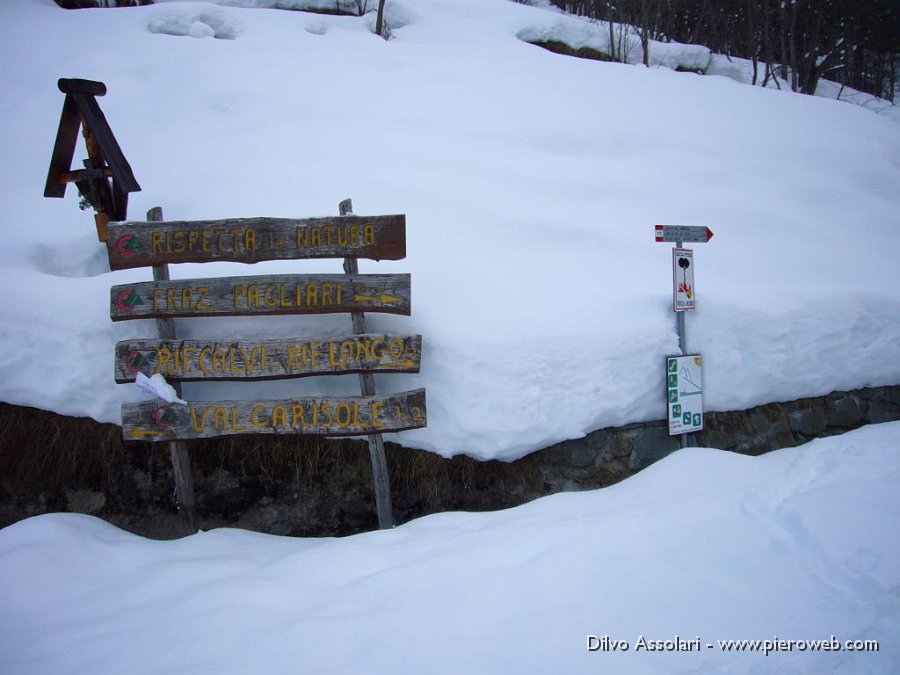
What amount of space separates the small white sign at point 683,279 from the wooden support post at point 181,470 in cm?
408

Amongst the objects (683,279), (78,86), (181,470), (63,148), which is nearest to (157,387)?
(181,470)

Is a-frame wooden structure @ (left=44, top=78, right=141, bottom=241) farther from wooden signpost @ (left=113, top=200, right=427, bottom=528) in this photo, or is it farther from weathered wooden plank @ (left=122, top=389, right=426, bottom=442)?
weathered wooden plank @ (left=122, top=389, right=426, bottom=442)

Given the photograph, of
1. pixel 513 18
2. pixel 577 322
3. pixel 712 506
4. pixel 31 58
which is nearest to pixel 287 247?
pixel 577 322

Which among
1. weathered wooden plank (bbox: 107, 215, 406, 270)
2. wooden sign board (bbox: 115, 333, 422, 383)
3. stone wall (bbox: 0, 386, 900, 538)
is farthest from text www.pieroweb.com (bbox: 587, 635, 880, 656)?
weathered wooden plank (bbox: 107, 215, 406, 270)

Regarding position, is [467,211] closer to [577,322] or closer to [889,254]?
[577,322]

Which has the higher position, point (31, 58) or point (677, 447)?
point (31, 58)

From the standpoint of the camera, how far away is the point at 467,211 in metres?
5.53

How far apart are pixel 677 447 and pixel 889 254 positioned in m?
4.25

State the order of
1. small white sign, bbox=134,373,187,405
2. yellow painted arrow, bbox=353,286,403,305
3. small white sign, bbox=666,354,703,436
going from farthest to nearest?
small white sign, bbox=666,354,703,436 → yellow painted arrow, bbox=353,286,403,305 → small white sign, bbox=134,373,187,405

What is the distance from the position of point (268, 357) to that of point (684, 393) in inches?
131

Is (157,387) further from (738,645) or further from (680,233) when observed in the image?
(680,233)

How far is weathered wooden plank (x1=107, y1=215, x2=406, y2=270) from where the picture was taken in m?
3.74

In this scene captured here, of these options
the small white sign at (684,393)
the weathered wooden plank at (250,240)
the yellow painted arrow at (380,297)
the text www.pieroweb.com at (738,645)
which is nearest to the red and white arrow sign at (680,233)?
A: the small white sign at (684,393)

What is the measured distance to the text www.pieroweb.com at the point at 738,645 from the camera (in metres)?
1.86
